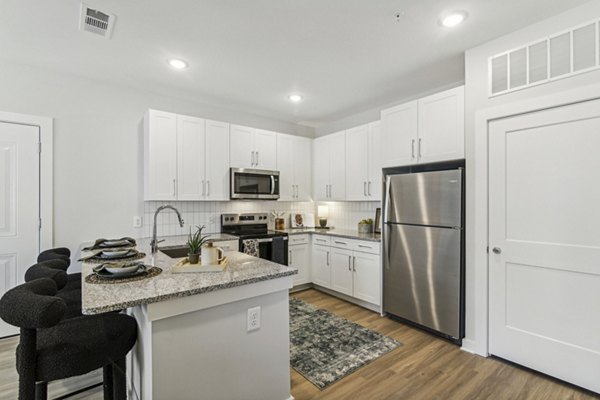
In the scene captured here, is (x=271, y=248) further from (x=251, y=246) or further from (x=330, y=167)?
(x=330, y=167)

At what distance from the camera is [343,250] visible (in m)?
3.86

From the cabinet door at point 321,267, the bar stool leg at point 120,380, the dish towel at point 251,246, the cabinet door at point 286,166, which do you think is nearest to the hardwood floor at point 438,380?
the bar stool leg at point 120,380

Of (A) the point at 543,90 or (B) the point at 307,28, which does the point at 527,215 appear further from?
(B) the point at 307,28

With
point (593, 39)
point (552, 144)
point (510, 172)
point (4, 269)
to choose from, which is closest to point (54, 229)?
point (4, 269)

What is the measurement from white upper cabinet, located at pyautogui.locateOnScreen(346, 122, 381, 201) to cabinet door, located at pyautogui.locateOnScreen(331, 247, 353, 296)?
2.63 ft

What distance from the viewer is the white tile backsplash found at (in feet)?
12.0

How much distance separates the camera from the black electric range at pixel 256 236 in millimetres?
3723

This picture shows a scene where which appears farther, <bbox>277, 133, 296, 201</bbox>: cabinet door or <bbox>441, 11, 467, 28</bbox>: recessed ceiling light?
<bbox>277, 133, 296, 201</bbox>: cabinet door

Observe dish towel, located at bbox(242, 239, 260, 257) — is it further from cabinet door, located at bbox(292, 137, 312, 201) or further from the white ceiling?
the white ceiling

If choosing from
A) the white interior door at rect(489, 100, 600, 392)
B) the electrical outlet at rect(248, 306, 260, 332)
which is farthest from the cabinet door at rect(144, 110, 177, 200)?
the white interior door at rect(489, 100, 600, 392)

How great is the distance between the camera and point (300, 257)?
4.25m

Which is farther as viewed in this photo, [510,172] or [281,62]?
[281,62]

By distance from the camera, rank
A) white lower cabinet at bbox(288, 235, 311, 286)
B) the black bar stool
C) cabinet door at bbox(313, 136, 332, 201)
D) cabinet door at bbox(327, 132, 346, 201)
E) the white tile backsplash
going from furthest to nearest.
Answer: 1. cabinet door at bbox(313, 136, 332, 201)
2. cabinet door at bbox(327, 132, 346, 201)
3. white lower cabinet at bbox(288, 235, 311, 286)
4. the white tile backsplash
5. the black bar stool

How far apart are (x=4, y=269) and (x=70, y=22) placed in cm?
244
